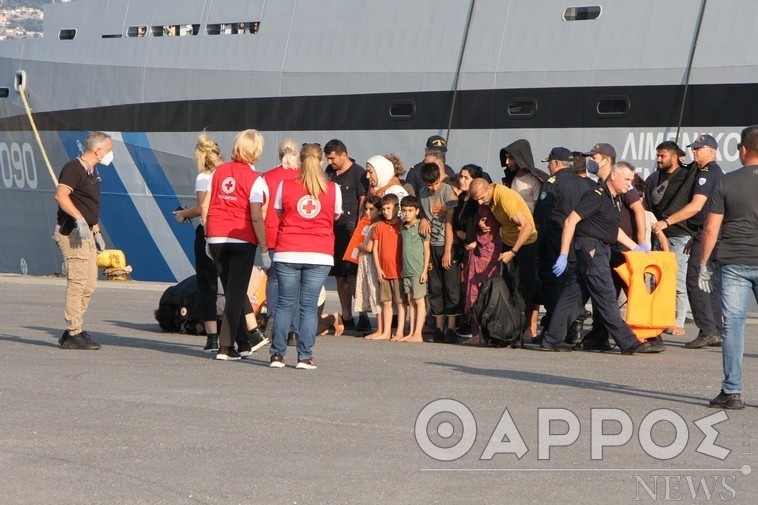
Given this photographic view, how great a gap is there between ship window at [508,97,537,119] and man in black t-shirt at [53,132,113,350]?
23.2ft

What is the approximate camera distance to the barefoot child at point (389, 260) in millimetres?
11234

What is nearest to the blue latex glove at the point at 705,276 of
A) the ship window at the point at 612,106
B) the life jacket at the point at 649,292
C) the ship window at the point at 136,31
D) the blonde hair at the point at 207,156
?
the life jacket at the point at 649,292

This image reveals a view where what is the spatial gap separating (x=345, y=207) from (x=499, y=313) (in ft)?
7.39

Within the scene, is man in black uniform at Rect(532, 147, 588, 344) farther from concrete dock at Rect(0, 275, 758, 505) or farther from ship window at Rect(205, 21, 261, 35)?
ship window at Rect(205, 21, 261, 35)

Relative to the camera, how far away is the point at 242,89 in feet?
61.0

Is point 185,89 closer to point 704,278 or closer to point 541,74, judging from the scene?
point 541,74

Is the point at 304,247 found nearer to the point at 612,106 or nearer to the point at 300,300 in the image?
the point at 300,300

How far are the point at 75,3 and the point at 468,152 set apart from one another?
8589mm

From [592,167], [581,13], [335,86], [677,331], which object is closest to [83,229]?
[592,167]

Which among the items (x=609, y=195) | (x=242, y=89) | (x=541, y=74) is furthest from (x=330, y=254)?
(x=242, y=89)

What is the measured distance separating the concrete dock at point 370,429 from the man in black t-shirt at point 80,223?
45cm

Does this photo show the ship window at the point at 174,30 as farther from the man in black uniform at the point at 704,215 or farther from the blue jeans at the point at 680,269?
the man in black uniform at the point at 704,215

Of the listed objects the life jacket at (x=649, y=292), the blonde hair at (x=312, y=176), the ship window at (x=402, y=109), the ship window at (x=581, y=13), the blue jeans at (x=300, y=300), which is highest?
the ship window at (x=581, y=13)

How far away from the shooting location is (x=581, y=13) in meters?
15.6
